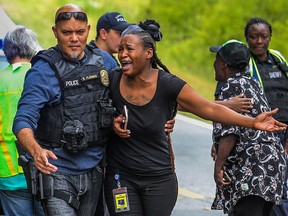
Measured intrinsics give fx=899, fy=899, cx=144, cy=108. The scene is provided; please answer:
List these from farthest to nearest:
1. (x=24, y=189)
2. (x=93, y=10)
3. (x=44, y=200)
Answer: (x=93, y=10) → (x=24, y=189) → (x=44, y=200)

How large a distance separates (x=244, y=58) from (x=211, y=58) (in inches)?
537

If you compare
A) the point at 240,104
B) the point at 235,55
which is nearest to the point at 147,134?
the point at 240,104

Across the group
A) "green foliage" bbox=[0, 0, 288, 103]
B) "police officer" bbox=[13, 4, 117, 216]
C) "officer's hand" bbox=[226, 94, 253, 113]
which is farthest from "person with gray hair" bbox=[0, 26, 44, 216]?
"green foliage" bbox=[0, 0, 288, 103]

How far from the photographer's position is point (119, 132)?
5.43 m

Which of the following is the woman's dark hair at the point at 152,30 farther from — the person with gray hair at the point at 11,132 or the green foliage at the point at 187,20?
the green foliage at the point at 187,20

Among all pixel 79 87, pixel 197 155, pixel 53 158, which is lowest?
pixel 197 155

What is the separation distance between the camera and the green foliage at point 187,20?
19.4 metres

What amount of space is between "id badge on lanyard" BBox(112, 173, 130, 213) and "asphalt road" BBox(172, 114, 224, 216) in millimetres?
3767

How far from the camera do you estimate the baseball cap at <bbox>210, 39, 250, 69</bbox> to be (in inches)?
257

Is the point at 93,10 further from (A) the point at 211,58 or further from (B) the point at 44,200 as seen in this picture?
(B) the point at 44,200

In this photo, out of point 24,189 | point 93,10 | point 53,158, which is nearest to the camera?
point 53,158

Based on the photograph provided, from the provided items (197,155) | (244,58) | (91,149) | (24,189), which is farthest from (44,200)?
(197,155)

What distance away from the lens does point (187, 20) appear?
2059 cm

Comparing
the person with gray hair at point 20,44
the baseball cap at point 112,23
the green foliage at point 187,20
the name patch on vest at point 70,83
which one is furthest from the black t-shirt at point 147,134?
the green foliage at point 187,20
